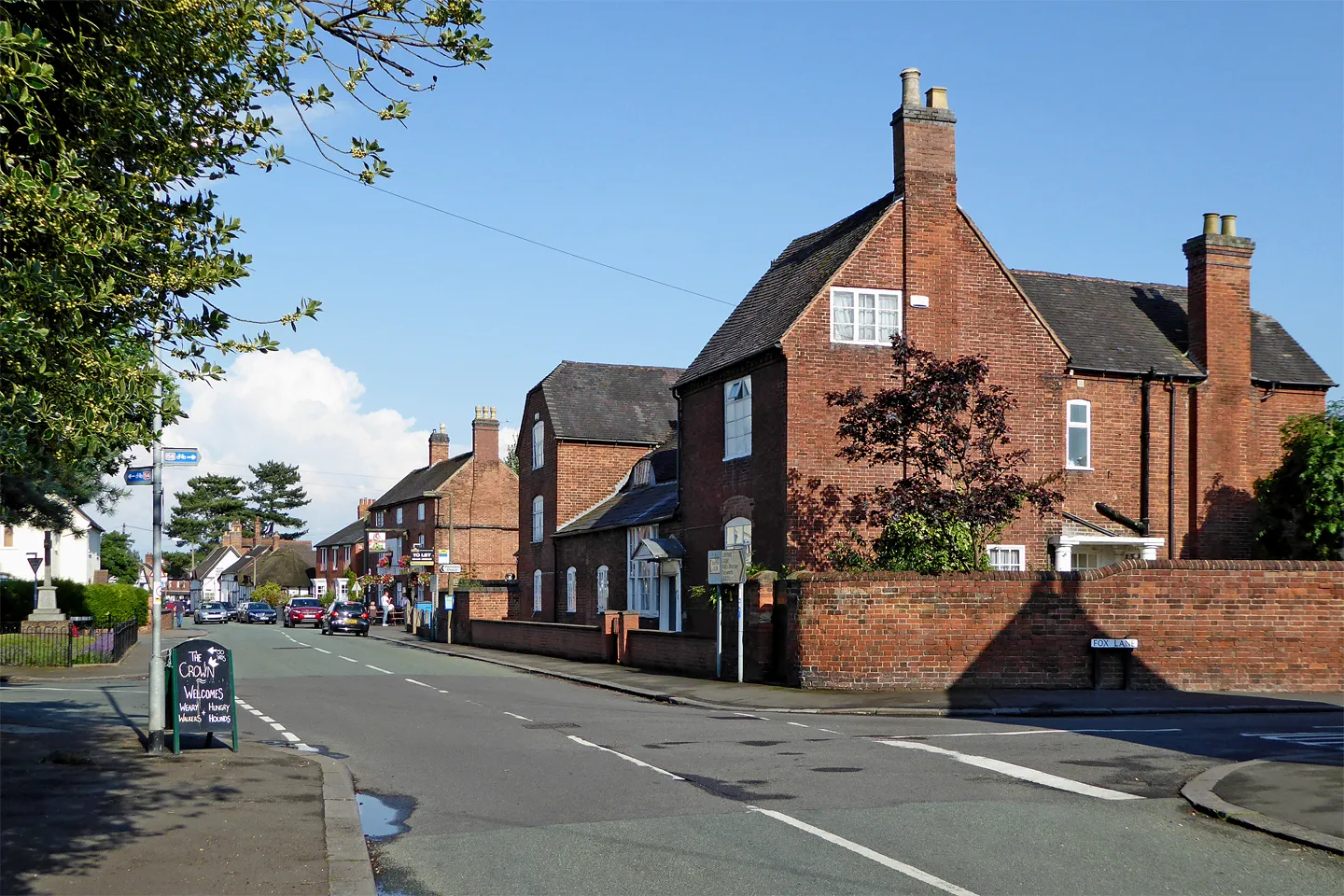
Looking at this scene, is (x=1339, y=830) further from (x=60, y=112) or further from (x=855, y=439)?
(x=855, y=439)

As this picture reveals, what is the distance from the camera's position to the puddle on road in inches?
396

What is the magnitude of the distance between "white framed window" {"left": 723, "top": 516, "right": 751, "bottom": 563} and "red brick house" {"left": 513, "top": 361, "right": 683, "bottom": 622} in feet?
37.2

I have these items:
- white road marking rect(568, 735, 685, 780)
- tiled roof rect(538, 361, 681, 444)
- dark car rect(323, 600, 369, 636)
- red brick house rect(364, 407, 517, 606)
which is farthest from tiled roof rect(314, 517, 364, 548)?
white road marking rect(568, 735, 685, 780)

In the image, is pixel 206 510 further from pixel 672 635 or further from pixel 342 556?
pixel 672 635

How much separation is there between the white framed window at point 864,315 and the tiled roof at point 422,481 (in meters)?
48.2

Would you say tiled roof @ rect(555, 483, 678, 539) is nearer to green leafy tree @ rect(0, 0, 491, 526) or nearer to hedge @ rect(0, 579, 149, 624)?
hedge @ rect(0, 579, 149, 624)

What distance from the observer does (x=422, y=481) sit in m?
81.6

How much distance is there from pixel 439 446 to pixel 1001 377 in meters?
58.9

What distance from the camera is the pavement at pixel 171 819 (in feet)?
26.2

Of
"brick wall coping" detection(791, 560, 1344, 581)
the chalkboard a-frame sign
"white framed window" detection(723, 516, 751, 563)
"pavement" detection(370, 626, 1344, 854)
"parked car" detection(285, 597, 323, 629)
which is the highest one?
"white framed window" detection(723, 516, 751, 563)

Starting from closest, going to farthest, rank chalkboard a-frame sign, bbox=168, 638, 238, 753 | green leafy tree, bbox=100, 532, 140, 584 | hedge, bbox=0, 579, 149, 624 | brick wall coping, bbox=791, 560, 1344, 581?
chalkboard a-frame sign, bbox=168, 638, 238, 753 → brick wall coping, bbox=791, 560, 1344, 581 → hedge, bbox=0, 579, 149, 624 → green leafy tree, bbox=100, 532, 140, 584

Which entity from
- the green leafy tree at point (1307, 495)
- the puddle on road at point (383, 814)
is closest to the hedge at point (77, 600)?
the puddle on road at point (383, 814)

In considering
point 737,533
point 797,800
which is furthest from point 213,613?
point 797,800

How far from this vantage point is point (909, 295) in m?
28.8
